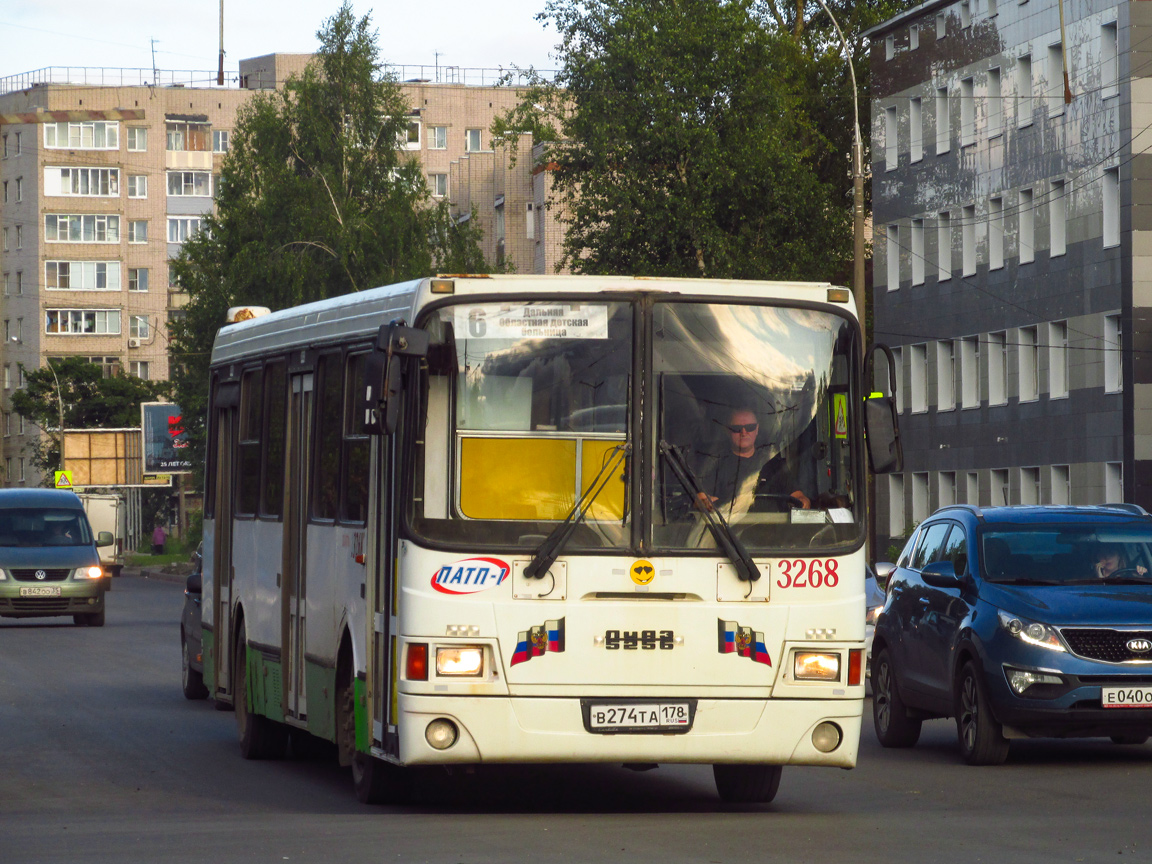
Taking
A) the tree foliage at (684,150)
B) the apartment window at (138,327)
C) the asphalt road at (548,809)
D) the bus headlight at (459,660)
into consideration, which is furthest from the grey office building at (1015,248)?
the apartment window at (138,327)

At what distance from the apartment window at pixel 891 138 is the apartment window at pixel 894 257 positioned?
1860mm

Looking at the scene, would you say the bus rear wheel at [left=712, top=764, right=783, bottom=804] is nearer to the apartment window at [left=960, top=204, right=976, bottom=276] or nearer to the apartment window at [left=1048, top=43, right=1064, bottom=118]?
the apartment window at [left=1048, top=43, right=1064, bottom=118]

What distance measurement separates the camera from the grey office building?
53.1 m

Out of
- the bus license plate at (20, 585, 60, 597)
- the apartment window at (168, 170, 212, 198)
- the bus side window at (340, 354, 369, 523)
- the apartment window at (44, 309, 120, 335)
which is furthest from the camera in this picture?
the apartment window at (168, 170, 212, 198)

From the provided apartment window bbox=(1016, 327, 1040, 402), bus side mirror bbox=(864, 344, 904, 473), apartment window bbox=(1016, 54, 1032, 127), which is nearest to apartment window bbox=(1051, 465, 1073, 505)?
apartment window bbox=(1016, 327, 1040, 402)

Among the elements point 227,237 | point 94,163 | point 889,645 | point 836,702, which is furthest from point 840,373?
point 94,163

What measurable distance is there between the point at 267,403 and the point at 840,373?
4.41 m

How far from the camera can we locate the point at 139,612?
42594mm

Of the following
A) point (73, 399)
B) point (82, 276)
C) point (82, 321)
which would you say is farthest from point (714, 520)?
point (82, 276)

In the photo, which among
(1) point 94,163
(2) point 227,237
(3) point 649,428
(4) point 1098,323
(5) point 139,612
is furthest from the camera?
(1) point 94,163

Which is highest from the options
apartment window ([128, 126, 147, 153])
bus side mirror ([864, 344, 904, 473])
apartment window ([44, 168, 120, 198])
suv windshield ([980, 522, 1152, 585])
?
apartment window ([128, 126, 147, 153])

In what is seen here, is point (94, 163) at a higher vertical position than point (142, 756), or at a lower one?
higher

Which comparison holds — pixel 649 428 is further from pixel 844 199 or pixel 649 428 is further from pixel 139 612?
pixel 844 199

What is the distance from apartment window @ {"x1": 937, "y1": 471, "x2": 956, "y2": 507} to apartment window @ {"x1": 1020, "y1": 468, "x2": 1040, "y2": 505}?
4849mm
